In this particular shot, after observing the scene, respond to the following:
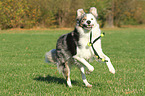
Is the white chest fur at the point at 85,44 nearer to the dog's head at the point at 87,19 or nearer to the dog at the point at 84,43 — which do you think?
the dog at the point at 84,43

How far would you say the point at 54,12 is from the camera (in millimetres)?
39094

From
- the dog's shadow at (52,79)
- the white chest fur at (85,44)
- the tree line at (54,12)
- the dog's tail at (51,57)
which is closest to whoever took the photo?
the white chest fur at (85,44)

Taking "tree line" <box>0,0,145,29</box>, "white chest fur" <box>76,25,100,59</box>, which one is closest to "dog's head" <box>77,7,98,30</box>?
"white chest fur" <box>76,25,100,59</box>

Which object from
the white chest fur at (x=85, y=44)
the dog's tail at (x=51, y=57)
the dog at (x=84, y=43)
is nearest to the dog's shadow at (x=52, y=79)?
the dog's tail at (x=51, y=57)

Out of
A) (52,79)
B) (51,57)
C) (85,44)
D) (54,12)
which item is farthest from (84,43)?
(54,12)

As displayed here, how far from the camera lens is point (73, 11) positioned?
3956 cm

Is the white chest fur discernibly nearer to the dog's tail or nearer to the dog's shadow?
the dog's tail

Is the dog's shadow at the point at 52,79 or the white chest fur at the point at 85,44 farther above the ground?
the white chest fur at the point at 85,44

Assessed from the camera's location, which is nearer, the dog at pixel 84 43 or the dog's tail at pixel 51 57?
the dog at pixel 84 43

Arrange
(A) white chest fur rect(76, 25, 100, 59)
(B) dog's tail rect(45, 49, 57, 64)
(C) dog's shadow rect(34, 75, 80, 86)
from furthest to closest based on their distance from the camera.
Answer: (C) dog's shadow rect(34, 75, 80, 86) → (B) dog's tail rect(45, 49, 57, 64) → (A) white chest fur rect(76, 25, 100, 59)

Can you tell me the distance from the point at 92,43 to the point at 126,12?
45766 mm

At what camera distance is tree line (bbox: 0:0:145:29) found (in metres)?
34.3

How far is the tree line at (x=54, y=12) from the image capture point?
113 ft

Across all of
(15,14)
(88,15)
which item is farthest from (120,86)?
(15,14)
